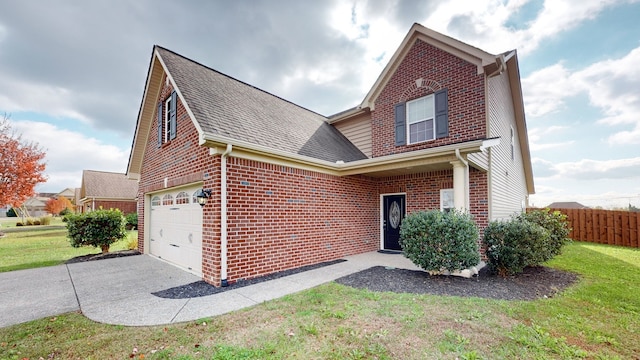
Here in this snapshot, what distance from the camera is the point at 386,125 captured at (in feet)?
33.3

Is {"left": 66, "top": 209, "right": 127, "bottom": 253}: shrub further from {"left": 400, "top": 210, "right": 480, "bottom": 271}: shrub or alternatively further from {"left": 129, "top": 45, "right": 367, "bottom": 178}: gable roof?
{"left": 400, "top": 210, "right": 480, "bottom": 271}: shrub

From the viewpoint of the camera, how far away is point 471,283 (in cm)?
568

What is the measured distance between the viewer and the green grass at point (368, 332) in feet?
9.83

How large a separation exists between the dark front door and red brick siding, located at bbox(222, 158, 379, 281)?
0.63 meters

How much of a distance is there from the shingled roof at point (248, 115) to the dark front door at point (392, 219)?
215 cm

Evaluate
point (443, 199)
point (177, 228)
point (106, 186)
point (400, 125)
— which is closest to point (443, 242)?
point (443, 199)

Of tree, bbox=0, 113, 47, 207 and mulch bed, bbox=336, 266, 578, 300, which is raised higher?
tree, bbox=0, 113, 47, 207

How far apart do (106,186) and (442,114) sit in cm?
3164

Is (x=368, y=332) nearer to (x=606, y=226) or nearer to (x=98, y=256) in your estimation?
(x=98, y=256)

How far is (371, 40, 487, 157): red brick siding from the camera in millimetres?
7973

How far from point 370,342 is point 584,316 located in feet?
11.7

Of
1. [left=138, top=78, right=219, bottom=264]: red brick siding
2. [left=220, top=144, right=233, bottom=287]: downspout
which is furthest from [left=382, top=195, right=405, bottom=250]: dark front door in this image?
[left=138, top=78, right=219, bottom=264]: red brick siding

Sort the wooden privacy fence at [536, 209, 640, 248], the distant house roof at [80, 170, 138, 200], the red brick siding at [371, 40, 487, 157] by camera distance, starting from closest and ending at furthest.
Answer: the red brick siding at [371, 40, 487, 157]
the wooden privacy fence at [536, 209, 640, 248]
the distant house roof at [80, 170, 138, 200]

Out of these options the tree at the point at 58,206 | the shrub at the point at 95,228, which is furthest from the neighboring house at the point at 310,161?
the tree at the point at 58,206
